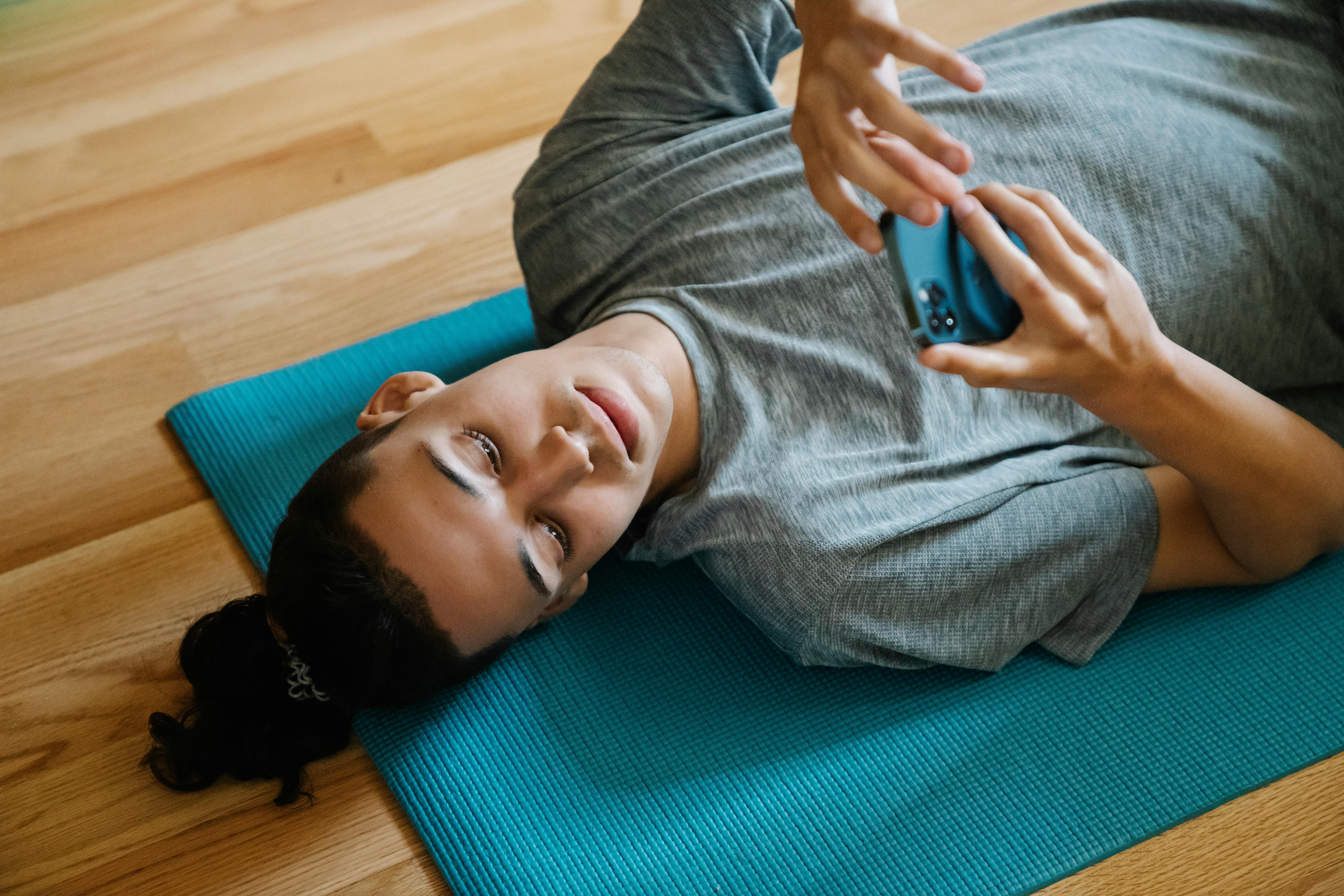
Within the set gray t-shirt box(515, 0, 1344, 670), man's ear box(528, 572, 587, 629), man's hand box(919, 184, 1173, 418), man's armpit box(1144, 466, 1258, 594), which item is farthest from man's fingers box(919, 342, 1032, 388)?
man's ear box(528, 572, 587, 629)

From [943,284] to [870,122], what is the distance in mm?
156

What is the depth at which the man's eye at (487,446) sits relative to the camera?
109 cm

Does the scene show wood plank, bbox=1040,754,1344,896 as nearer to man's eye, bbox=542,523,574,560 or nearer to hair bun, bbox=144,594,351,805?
man's eye, bbox=542,523,574,560

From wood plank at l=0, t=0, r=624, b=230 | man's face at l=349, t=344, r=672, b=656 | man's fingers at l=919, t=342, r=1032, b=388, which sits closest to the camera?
man's fingers at l=919, t=342, r=1032, b=388

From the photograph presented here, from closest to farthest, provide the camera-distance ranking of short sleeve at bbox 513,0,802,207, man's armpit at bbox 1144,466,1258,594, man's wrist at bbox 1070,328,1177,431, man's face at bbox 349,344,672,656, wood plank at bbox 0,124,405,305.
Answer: man's wrist at bbox 1070,328,1177,431 → man's face at bbox 349,344,672,656 → man's armpit at bbox 1144,466,1258,594 → short sleeve at bbox 513,0,802,207 → wood plank at bbox 0,124,405,305

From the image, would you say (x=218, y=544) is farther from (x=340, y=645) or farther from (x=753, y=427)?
(x=753, y=427)

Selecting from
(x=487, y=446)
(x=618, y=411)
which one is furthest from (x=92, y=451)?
(x=618, y=411)

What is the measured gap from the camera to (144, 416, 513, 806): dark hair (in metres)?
1.06

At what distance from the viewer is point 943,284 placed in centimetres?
90

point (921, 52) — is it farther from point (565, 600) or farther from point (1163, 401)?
point (565, 600)

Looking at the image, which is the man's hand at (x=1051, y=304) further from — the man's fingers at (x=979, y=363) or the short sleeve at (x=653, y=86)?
the short sleeve at (x=653, y=86)

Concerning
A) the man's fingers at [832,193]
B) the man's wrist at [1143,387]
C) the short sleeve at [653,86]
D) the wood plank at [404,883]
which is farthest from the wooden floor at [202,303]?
the man's fingers at [832,193]

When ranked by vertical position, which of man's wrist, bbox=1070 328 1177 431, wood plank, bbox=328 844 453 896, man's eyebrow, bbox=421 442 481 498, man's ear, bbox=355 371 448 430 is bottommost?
wood plank, bbox=328 844 453 896

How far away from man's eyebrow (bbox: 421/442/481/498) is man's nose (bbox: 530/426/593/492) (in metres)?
0.06
